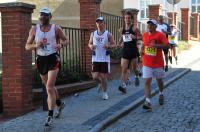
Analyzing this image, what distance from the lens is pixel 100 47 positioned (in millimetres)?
11234

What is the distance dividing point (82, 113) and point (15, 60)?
5.21 ft

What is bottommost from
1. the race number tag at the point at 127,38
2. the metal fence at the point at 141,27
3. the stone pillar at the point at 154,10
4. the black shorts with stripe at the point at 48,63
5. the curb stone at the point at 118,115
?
the curb stone at the point at 118,115

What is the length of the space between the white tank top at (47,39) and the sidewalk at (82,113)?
1.20m

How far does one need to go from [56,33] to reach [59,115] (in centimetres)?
151

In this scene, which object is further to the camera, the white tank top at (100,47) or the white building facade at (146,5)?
the white building facade at (146,5)

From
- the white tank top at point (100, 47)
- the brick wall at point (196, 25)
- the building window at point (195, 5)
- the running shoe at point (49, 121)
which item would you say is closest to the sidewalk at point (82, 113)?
the running shoe at point (49, 121)

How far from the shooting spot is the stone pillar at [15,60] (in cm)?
958

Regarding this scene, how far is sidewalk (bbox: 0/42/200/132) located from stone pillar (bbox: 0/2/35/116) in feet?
1.14

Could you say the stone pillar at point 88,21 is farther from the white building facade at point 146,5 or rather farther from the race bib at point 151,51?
the white building facade at point 146,5

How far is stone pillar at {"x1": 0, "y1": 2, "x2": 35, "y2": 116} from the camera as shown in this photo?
9.58m

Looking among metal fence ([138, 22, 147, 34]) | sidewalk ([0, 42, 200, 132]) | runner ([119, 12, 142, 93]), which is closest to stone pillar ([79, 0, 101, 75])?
sidewalk ([0, 42, 200, 132])

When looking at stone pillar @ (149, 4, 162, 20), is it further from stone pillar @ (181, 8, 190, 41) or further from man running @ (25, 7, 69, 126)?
man running @ (25, 7, 69, 126)

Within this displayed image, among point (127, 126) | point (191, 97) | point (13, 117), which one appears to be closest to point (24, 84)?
point (13, 117)

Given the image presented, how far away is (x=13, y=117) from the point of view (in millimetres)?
9492
